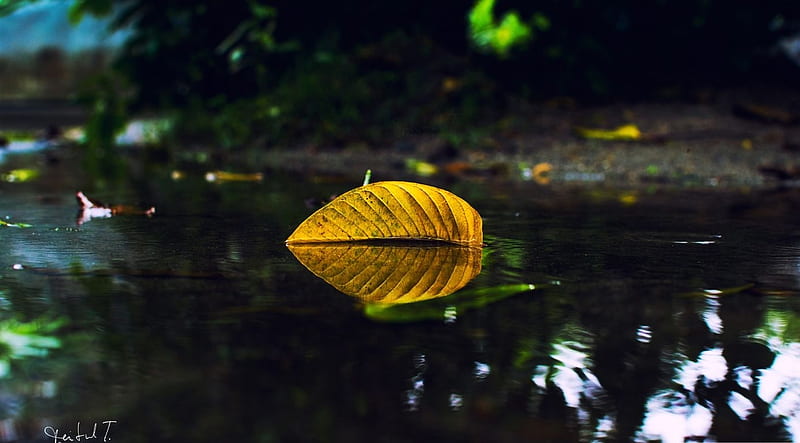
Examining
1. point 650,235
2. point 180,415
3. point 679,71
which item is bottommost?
point 180,415

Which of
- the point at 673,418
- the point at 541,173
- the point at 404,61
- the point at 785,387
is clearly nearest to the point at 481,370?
the point at 673,418

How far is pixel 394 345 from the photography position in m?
1.10

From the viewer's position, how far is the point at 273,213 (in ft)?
Answer: 8.02

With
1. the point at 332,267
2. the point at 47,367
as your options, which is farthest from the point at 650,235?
the point at 47,367

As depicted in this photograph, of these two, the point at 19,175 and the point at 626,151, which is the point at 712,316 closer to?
the point at 19,175

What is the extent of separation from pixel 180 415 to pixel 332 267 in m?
0.76

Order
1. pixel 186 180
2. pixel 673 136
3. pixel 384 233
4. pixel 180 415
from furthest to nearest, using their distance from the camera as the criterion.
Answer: pixel 673 136, pixel 186 180, pixel 384 233, pixel 180 415

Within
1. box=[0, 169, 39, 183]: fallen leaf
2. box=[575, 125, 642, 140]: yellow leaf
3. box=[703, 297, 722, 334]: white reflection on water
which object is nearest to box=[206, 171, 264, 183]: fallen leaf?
box=[0, 169, 39, 183]: fallen leaf

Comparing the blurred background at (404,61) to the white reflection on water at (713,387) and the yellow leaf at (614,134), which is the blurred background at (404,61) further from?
the white reflection on water at (713,387)

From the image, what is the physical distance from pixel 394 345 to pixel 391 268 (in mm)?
489

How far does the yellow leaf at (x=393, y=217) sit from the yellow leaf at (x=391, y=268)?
0.07 feet

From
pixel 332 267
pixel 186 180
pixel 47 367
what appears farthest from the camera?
pixel 186 180

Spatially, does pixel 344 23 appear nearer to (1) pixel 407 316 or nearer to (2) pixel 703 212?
(2) pixel 703 212

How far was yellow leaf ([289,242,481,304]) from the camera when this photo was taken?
1407 mm
